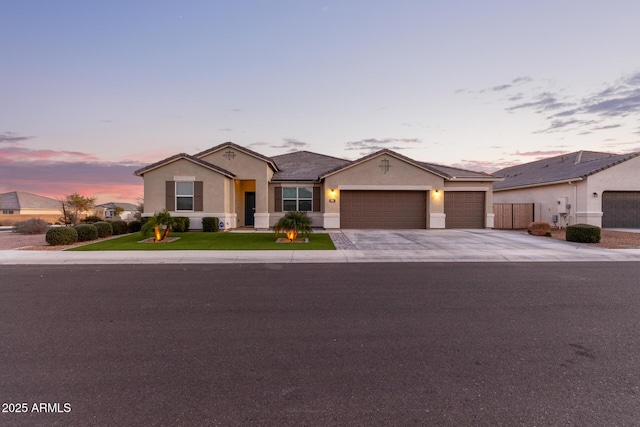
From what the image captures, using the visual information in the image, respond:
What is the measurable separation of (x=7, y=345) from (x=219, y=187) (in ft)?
53.5

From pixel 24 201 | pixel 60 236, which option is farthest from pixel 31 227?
pixel 24 201

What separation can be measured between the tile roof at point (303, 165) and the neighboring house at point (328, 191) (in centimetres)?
21

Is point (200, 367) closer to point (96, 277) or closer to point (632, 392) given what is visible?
point (632, 392)

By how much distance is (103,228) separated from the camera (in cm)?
1786

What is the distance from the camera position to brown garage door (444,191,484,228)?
22.4m

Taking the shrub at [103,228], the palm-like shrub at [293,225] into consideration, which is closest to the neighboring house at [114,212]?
the shrub at [103,228]

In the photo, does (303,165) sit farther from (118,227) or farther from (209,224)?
(118,227)

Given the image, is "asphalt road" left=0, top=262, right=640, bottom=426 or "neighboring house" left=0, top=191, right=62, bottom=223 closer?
"asphalt road" left=0, top=262, right=640, bottom=426

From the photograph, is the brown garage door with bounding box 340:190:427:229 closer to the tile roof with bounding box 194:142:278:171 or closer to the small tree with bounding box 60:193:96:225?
the tile roof with bounding box 194:142:278:171

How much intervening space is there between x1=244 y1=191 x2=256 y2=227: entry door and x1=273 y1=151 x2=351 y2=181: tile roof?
237 cm

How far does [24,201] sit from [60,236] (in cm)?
5767

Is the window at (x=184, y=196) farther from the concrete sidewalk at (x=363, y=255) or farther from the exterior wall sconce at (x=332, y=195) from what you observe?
the exterior wall sconce at (x=332, y=195)

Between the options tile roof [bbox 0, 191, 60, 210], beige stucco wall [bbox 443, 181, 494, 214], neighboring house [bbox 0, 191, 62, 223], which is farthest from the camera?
tile roof [bbox 0, 191, 60, 210]

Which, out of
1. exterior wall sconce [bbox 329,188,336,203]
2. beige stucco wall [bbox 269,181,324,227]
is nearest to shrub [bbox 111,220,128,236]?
beige stucco wall [bbox 269,181,324,227]
